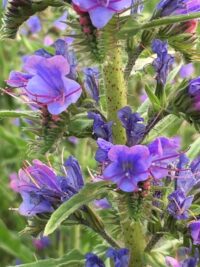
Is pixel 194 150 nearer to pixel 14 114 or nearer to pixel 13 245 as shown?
pixel 14 114

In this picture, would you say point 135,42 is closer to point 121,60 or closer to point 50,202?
point 121,60

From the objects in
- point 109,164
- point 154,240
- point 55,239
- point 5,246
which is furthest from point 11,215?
point 109,164

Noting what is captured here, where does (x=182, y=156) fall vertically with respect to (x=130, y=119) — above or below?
below

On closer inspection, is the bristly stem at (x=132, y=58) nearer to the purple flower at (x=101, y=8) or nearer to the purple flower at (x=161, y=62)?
the purple flower at (x=161, y=62)

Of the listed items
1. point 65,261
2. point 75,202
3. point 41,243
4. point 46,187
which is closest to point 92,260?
point 65,261

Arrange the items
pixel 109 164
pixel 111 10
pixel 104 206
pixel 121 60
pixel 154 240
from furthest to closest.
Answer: pixel 104 206 → pixel 154 240 → pixel 121 60 → pixel 109 164 → pixel 111 10
